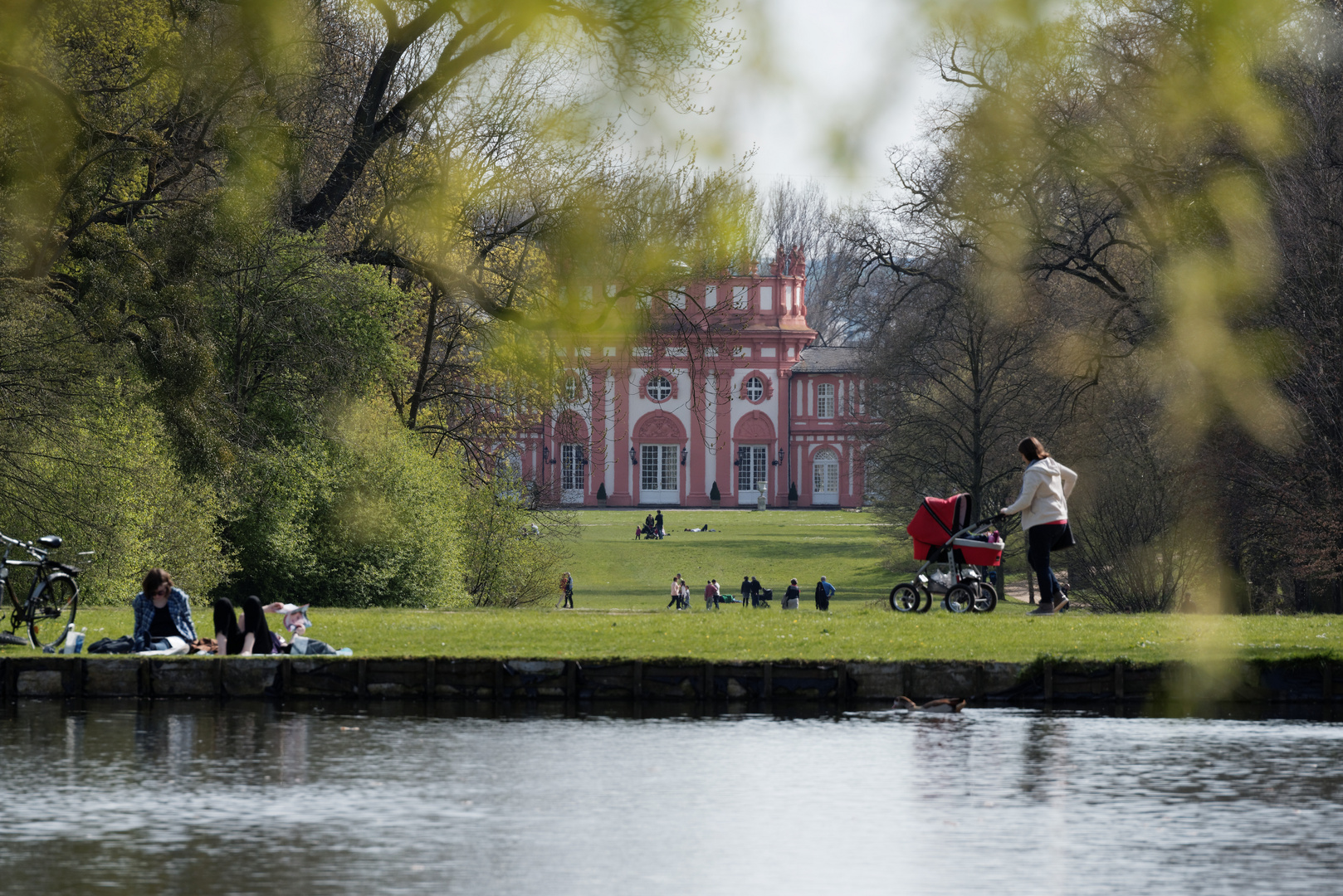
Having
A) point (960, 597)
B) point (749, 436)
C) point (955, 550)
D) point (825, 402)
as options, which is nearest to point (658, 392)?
point (749, 436)

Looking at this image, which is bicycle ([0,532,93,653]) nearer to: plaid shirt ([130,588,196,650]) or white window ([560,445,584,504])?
plaid shirt ([130,588,196,650])

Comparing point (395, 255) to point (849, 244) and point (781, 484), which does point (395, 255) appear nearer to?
point (849, 244)

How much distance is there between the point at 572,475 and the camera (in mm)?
83062

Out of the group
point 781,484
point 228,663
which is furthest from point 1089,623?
point 781,484

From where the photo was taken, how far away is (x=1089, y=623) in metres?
17.2

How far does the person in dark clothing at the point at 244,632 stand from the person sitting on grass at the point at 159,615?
0.26 meters

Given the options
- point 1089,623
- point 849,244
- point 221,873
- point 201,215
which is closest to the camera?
point 221,873

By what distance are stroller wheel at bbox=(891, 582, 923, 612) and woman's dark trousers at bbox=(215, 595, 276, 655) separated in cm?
651

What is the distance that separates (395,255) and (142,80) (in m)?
7.45

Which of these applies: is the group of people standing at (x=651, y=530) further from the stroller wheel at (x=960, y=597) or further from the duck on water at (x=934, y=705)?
the duck on water at (x=934, y=705)

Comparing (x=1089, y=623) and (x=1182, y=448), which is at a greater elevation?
(x=1182, y=448)

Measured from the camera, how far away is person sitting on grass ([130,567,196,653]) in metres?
14.7

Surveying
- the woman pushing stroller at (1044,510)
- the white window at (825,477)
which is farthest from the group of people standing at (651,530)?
the woman pushing stroller at (1044,510)

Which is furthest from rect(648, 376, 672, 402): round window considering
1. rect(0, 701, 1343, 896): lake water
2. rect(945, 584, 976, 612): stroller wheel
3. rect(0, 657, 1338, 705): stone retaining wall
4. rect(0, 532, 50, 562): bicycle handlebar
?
rect(0, 701, 1343, 896): lake water
